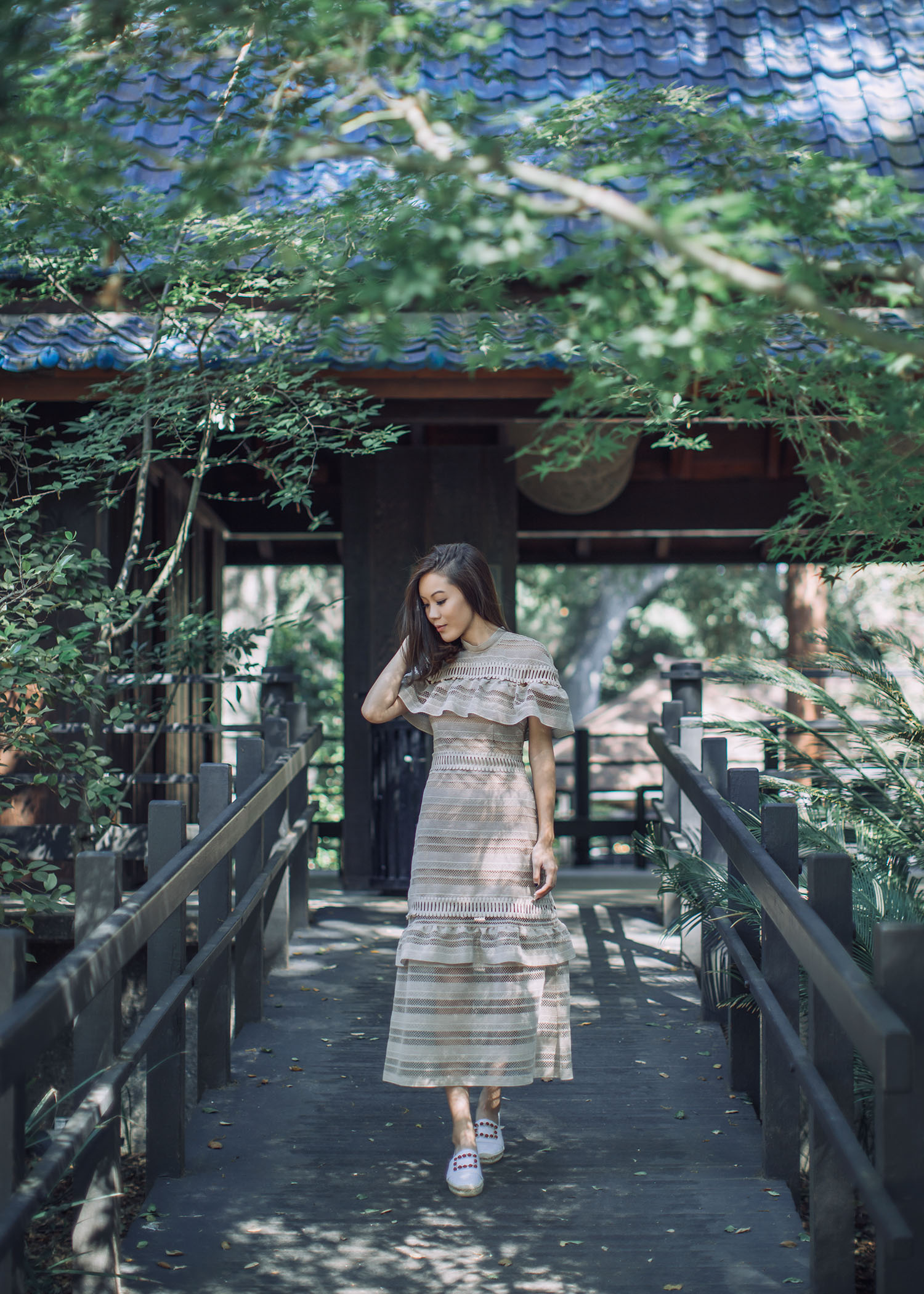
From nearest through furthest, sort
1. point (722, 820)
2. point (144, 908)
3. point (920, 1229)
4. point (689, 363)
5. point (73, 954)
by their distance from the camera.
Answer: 1. point (689, 363)
2. point (920, 1229)
3. point (73, 954)
4. point (144, 908)
5. point (722, 820)

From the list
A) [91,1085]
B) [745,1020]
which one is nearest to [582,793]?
[745,1020]

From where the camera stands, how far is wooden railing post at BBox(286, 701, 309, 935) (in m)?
5.45

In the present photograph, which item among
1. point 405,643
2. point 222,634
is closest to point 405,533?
point 222,634

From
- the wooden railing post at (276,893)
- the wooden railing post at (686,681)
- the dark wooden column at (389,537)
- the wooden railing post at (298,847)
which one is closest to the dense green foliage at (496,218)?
the wooden railing post at (276,893)

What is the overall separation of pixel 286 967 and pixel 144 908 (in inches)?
96.9

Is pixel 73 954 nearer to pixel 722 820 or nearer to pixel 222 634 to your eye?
pixel 722 820

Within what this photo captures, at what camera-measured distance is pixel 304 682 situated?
59.4 ft

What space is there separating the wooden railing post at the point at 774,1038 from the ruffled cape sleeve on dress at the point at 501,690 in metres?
0.59

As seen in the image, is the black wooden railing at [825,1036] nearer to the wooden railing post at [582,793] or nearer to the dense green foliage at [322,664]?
the wooden railing post at [582,793]

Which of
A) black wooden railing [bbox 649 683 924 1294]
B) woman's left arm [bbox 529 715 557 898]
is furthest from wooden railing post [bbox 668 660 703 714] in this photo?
woman's left arm [bbox 529 715 557 898]

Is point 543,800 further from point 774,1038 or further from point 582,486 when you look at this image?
point 582,486

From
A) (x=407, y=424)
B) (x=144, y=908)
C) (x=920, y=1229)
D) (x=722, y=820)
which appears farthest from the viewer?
(x=407, y=424)

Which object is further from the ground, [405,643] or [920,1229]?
[405,643]

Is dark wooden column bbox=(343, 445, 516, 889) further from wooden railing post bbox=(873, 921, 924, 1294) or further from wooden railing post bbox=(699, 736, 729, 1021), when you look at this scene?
wooden railing post bbox=(873, 921, 924, 1294)
